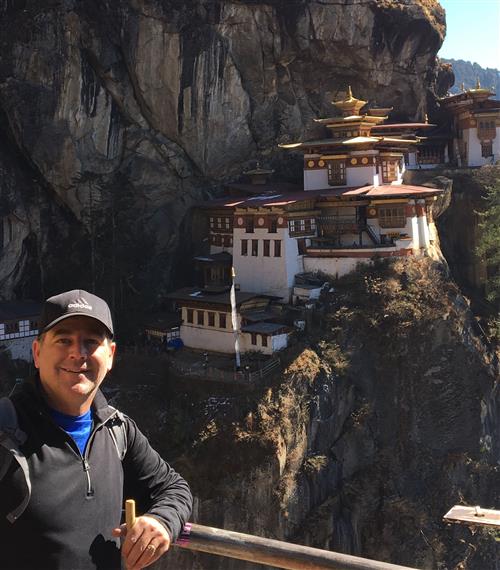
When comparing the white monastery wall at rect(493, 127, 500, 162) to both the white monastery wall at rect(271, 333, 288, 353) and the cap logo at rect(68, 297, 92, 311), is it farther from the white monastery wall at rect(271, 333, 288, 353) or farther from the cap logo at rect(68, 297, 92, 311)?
the cap logo at rect(68, 297, 92, 311)

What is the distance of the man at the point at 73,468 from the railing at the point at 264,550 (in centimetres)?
39

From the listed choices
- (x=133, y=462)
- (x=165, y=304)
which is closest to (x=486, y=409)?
(x=165, y=304)

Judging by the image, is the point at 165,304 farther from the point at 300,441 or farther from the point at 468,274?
the point at 468,274

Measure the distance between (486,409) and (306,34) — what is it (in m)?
21.0

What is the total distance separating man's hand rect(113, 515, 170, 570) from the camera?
363 cm

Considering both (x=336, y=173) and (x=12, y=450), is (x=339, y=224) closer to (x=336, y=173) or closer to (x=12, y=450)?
(x=336, y=173)

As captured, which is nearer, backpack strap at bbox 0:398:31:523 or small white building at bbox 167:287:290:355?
backpack strap at bbox 0:398:31:523

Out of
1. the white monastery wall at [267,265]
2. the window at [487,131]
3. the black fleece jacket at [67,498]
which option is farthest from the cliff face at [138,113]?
the black fleece jacket at [67,498]

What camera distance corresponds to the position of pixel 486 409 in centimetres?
2855

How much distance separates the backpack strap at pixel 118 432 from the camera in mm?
3877

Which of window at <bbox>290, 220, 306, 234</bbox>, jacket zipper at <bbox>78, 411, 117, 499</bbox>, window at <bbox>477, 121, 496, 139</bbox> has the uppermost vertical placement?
window at <bbox>477, 121, 496, 139</bbox>

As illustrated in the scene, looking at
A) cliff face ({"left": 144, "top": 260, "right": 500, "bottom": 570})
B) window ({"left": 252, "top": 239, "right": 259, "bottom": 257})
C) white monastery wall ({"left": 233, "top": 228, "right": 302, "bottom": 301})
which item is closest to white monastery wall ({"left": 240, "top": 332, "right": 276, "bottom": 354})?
cliff face ({"left": 144, "top": 260, "right": 500, "bottom": 570})

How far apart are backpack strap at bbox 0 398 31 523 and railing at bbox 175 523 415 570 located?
1.18 metres

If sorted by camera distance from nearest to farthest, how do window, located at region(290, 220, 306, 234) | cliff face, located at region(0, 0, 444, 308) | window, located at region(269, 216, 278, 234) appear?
window, located at region(269, 216, 278, 234), window, located at region(290, 220, 306, 234), cliff face, located at region(0, 0, 444, 308)
